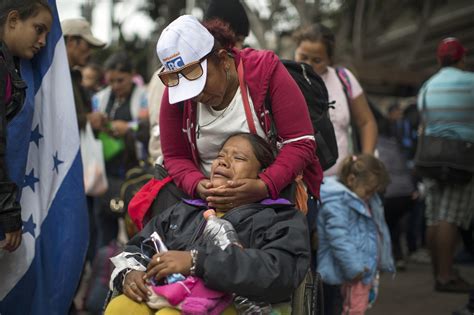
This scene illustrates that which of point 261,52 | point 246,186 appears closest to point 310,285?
point 246,186

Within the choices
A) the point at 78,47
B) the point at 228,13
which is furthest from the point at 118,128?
the point at 228,13

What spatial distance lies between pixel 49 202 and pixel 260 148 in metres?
1.66

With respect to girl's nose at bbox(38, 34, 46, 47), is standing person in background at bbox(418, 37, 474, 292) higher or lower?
lower

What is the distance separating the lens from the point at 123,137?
7.56 meters

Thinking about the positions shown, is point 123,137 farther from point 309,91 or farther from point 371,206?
point 309,91

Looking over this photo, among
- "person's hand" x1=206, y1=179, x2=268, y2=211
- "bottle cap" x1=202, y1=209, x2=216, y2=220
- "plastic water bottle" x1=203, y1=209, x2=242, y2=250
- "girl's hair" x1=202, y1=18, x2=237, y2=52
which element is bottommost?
"plastic water bottle" x1=203, y1=209, x2=242, y2=250

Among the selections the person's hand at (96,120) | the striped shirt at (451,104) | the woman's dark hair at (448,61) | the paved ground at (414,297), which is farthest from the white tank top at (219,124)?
the woman's dark hair at (448,61)

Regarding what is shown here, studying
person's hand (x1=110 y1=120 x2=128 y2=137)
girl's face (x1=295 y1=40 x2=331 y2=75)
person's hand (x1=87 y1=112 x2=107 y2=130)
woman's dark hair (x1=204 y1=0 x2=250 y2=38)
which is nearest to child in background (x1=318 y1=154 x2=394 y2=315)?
girl's face (x1=295 y1=40 x2=331 y2=75)

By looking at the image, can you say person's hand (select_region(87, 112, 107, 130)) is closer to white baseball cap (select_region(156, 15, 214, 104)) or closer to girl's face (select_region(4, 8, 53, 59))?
girl's face (select_region(4, 8, 53, 59))

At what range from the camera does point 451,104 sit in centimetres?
761

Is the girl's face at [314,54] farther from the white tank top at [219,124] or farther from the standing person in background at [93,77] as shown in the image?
the standing person in background at [93,77]

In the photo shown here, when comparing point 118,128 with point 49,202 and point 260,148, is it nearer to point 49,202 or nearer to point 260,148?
point 49,202

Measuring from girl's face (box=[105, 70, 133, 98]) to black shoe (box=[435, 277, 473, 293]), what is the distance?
3309 millimetres

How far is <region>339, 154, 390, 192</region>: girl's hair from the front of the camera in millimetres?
5488
